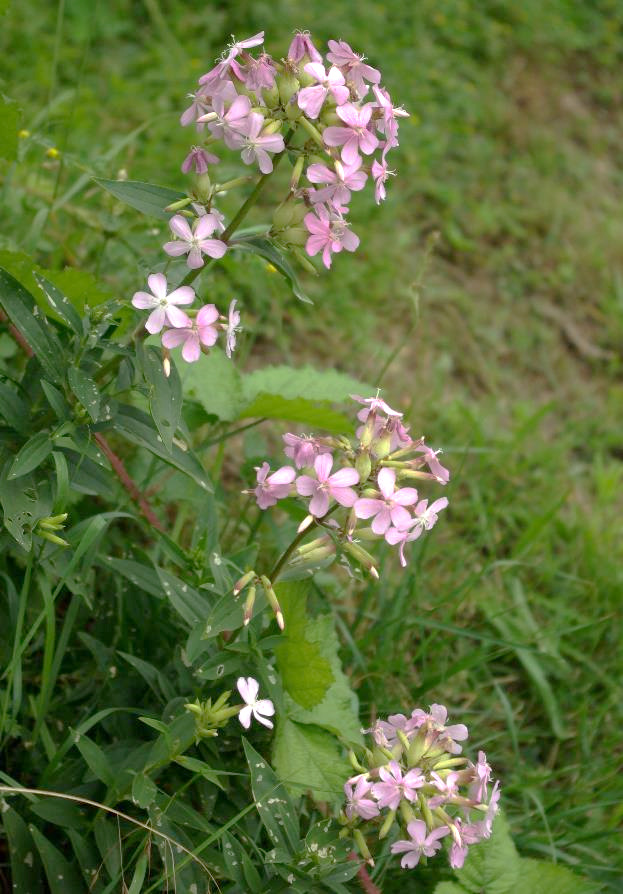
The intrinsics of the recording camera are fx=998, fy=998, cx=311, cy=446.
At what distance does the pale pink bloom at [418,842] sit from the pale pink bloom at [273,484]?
0.55 m

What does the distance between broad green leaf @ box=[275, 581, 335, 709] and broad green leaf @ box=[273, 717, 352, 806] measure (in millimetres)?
65

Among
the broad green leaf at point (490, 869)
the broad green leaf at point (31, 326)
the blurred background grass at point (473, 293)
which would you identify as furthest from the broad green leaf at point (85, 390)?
the broad green leaf at point (490, 869)

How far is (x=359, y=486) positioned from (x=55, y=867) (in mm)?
792

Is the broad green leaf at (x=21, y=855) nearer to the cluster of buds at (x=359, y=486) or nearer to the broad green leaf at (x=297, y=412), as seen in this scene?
the cluster of buds at (x=359, y=486)

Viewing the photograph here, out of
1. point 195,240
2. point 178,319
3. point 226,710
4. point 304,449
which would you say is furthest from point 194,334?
point 226,710

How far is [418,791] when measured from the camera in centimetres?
160

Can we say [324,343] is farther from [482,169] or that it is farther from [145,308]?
[145,308]

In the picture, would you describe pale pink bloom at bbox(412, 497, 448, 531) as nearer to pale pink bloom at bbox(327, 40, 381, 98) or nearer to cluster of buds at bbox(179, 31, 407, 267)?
cluster of buds at bbox(179, 31, 407, 267)

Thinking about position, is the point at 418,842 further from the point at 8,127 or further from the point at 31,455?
the point at 8,127

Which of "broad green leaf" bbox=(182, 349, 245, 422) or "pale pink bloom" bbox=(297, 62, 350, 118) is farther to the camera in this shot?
"broad green leaf" bbox=(182, 349, 245, 422)


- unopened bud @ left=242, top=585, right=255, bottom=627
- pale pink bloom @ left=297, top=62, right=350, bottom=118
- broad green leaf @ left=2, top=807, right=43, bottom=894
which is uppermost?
pale pink bloom @ left=297, top=62, right=350, bottom=118

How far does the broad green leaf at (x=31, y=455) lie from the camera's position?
1.61m

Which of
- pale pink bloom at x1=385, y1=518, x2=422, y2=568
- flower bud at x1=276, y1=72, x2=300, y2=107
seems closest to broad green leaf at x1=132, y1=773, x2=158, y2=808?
pale pink bloom at x1=385, y1=518, x2=422, y2=568

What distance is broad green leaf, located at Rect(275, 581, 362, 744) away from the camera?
5.91 ft
